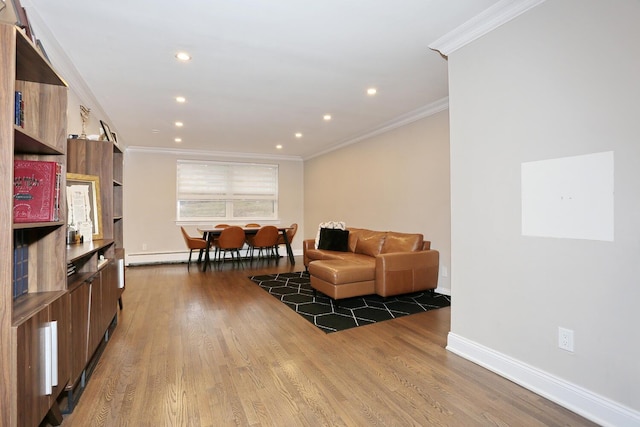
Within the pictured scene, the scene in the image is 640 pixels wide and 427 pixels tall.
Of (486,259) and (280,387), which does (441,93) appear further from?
(280,387)

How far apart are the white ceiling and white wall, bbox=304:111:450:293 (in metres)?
0.48

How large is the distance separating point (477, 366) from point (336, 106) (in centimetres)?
337

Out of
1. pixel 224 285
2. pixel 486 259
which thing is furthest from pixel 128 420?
pixel 224 285

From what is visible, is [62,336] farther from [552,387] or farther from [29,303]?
[552,387]

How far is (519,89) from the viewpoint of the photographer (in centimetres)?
213

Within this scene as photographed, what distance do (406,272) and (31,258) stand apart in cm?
356

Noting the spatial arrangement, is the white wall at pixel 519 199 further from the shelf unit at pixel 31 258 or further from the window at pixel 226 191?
the window at pixel 226 191

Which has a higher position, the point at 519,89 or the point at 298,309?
the point at 519,89

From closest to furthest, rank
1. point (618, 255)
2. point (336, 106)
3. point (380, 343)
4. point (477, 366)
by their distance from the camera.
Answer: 1. point (618, 255)
2. point (477, 366)
3. point (380, 343)
4. point (336, 106)

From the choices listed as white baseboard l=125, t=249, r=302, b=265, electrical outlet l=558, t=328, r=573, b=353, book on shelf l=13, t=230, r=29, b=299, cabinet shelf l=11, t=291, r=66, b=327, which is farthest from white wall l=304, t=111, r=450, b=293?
book on shelf l=13, t=230, r=29, b=299

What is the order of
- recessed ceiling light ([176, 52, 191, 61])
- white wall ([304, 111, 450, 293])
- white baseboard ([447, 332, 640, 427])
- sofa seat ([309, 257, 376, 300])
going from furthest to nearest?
white wall ([304, 111, 450, 293]) < sofa seat ([309, 257, 376, 300]) < recessed ceiling light ([176, 52, 191, 61]) < white baseboard ([447, 332, 640, 427])

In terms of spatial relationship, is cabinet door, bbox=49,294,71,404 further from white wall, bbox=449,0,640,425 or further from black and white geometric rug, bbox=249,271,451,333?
white wall, bbox=449,0,640,425

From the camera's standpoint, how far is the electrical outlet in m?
1.86

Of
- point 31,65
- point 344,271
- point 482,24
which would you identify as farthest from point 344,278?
point 31,65
